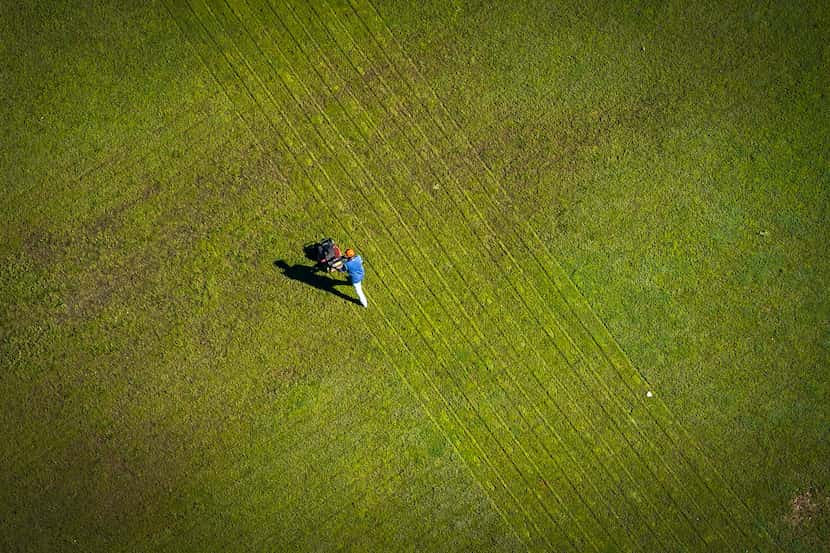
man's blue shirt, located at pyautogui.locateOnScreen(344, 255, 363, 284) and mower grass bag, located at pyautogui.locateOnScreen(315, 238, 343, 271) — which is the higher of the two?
mower grass bag, located at pyautogui.locateOnScreen(315, 238, 343, 271)

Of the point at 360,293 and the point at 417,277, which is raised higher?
the point at 360,293

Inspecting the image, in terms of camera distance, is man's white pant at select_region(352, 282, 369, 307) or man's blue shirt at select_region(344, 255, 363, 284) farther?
man's white pant at select_region(352, 282, 369, 307)

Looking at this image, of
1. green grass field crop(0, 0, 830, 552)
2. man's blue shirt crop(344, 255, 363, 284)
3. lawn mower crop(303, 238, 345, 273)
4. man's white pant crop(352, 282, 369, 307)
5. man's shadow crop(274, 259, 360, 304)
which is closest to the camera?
man's blue shirt crop(344, 255, 363, 284)

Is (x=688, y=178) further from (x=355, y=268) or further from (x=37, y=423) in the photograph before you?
(x=37, y=423)

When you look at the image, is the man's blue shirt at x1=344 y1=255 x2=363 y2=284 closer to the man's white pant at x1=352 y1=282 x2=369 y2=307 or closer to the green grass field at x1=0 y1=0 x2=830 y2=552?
the man's white pant at x1=352 y1=282 x2=369 y2=307

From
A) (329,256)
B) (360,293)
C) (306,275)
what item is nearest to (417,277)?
(360,293)

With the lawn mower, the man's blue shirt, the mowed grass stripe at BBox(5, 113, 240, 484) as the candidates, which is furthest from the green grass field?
the man's blue shirt

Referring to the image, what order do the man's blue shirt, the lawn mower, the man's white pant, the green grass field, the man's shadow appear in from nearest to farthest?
the man's blue shirt → the man's white pant → the lawn mower → the green grass field → the man's shadow

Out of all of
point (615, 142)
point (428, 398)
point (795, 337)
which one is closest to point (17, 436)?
point (428, 398)

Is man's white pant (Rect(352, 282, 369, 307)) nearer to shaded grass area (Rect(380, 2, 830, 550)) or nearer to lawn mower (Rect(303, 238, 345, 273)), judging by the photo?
lawn mower (Rect(303, 238, 345, 273))
